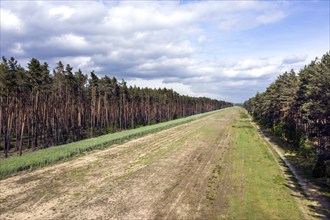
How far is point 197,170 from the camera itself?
23203mm

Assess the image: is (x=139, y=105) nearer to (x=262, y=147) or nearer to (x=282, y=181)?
(x=262, y=147)

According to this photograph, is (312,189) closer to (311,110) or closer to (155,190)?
(311,110)

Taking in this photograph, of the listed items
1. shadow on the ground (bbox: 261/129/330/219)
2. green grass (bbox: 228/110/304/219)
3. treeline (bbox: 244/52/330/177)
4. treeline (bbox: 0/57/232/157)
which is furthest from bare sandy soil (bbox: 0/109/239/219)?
treeline (bbox: 0/57/232/157)

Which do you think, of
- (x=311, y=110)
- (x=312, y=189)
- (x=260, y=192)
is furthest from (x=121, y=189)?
(x=311, y=110)

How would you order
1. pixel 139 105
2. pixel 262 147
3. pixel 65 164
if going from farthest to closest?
pixel 139 105
pixel 262 147
pixel 65 164

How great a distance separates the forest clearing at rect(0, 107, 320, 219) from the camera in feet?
46.0

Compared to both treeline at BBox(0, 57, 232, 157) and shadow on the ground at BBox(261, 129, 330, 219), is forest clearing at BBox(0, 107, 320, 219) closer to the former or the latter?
shadow on the ground at BBox(261, 129, 330, 219)

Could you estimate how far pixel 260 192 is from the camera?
665 inches

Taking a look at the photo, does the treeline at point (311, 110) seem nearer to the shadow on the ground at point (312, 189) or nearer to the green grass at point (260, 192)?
the shadow on the ground at point (312, 189)

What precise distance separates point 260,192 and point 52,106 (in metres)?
37.2

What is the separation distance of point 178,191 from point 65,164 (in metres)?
12.8

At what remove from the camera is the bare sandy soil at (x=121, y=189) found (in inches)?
559

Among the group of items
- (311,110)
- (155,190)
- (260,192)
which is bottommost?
(155,190)

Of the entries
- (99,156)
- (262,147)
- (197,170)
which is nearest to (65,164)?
(99,156)
